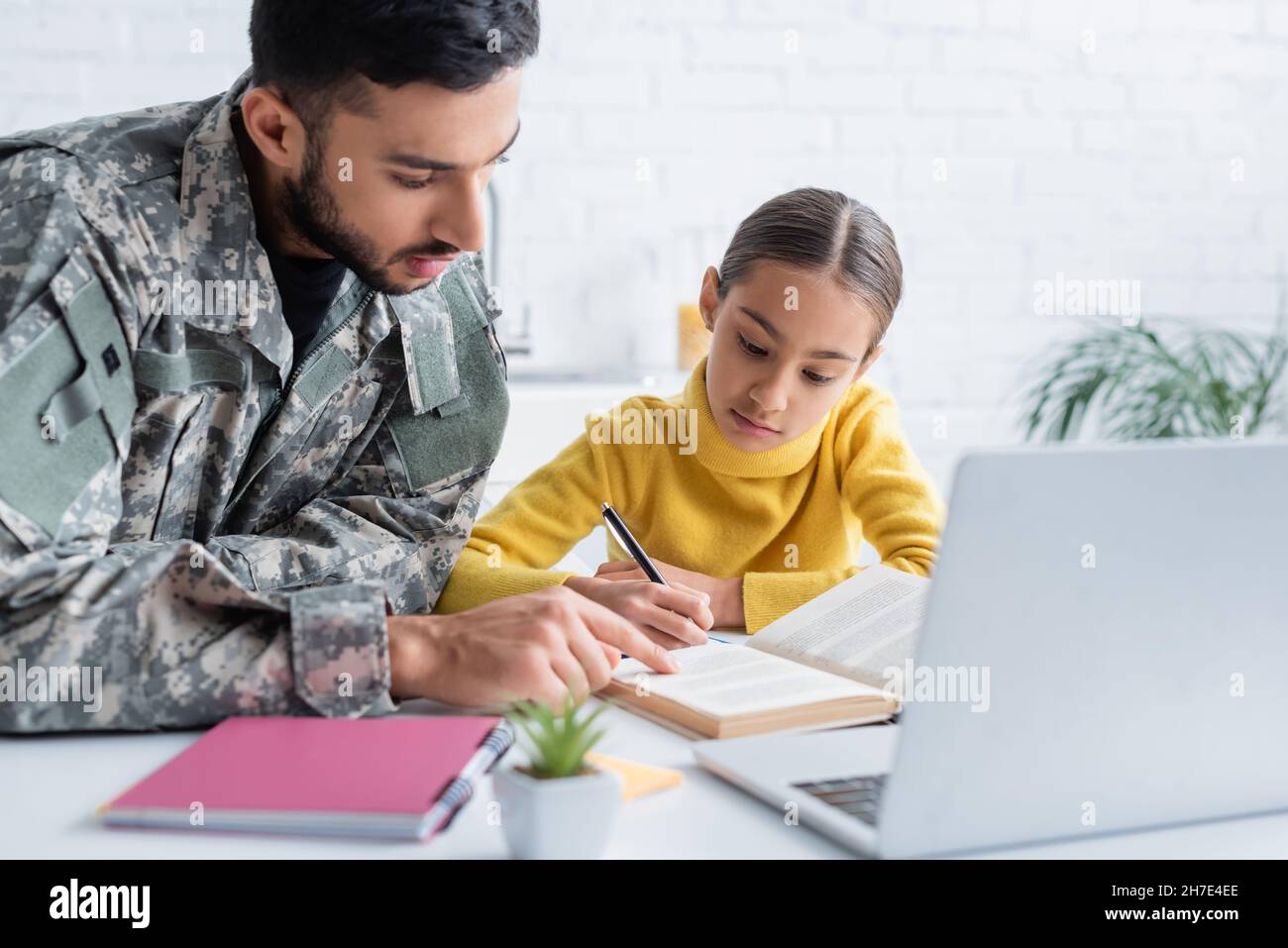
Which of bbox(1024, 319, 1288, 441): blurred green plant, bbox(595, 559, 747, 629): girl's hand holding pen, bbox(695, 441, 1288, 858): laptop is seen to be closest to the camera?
bbox(695, 441, 1288, 858): laptop

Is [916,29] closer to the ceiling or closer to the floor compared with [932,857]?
closer to the ceiling

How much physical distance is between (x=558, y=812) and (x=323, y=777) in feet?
0.57

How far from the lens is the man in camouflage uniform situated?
0.86 m

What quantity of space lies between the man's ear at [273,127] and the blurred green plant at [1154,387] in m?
1.89

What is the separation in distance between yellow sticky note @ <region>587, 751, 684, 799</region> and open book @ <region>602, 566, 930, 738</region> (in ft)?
Result: 0.31

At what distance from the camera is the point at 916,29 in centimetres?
285

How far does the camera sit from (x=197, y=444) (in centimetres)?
115

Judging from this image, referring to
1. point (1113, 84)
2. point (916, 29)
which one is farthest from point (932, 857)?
point (1113, 84)

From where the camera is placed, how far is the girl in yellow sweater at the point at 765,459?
1382 mm

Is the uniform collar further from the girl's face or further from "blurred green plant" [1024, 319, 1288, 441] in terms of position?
"blurred green plant" [1024, 319, 1288, 441]

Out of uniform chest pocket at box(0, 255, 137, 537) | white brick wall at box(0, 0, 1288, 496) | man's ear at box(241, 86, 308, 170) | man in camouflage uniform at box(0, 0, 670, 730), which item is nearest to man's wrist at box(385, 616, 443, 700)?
man in camouflage uniform at box(0, 0, 670, 730)

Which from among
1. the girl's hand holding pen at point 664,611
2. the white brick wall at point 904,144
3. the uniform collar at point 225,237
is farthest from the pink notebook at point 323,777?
the white brick wall at point 904,144
